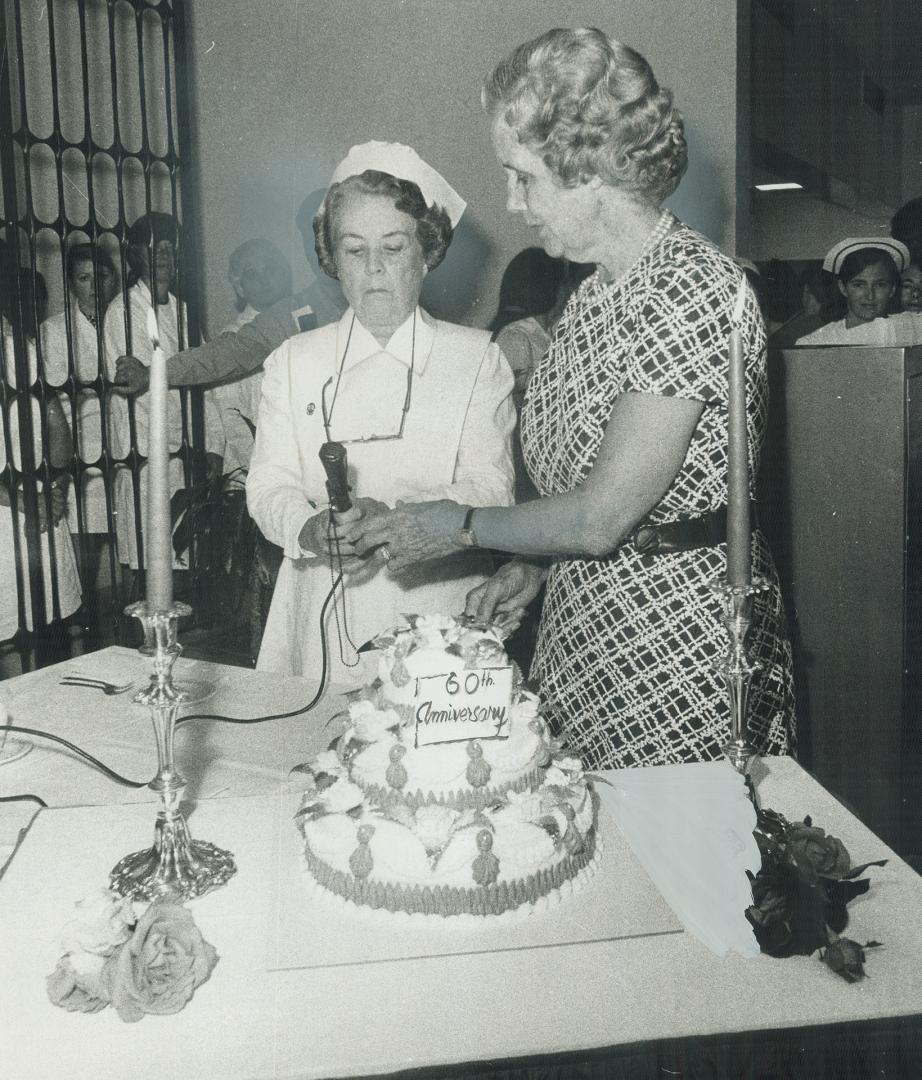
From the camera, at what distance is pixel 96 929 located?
0.82 m

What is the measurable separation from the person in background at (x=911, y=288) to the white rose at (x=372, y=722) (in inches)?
82.3

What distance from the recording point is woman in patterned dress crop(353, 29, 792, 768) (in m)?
1.34

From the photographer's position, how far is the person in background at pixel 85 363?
8.81 feet

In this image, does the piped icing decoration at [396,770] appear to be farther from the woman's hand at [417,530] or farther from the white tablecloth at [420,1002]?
the woman's hand at [417,530]

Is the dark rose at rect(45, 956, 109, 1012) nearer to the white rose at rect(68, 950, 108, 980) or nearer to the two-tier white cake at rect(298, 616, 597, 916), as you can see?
the white rose at rect(68, 950, 108, 980)

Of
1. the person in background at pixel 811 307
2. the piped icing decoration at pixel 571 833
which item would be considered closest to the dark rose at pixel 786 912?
the piped icing decoration at pixel 571 833

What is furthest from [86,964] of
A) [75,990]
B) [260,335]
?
[260,335]

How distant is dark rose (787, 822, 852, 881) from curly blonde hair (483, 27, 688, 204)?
37.1 inches

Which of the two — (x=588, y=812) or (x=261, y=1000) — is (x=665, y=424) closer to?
(x=588, y=812)

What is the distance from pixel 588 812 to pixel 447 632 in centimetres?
24

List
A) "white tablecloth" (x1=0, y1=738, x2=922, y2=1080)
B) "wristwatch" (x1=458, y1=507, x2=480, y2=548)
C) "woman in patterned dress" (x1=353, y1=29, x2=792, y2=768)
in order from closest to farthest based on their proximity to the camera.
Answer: "white tablecloth" (x1=0, y1=738, x2=922, y2=1080), "woman in patterned dress" (x1=353, y1=29, x2=792, y2=768), "wristwatch" (x1=458, y1=507, x2=480, y2=548)

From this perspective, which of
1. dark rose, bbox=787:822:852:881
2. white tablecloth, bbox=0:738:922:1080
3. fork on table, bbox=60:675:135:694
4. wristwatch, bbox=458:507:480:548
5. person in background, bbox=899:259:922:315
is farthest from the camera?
person in background, bbox=899:259:922:315

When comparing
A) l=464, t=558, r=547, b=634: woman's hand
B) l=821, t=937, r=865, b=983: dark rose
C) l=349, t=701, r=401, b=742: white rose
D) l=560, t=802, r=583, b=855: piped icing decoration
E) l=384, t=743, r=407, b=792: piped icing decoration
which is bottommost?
l=821, t=937, r=865, b=983: dark rose

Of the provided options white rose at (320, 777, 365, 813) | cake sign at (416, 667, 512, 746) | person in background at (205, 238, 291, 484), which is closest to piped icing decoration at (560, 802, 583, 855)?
cake sign at (416, 667, 512, 746)
